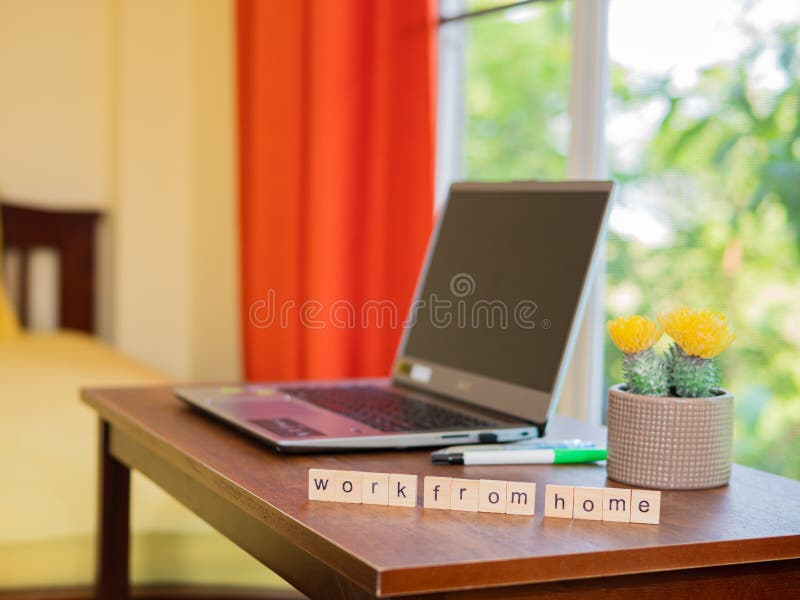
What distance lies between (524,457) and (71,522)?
3.07 feet

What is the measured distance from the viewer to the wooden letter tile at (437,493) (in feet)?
2.82

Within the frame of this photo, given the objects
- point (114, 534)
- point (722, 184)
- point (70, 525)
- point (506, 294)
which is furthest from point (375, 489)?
point (722, 184)

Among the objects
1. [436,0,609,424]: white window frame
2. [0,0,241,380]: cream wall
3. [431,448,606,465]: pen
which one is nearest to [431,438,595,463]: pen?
[431,448,606,465]: pen

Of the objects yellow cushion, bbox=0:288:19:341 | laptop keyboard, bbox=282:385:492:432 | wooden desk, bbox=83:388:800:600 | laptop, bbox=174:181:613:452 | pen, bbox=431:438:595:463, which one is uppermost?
laptop, bbox=174:181:613:452

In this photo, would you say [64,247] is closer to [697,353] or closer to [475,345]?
[475,345]

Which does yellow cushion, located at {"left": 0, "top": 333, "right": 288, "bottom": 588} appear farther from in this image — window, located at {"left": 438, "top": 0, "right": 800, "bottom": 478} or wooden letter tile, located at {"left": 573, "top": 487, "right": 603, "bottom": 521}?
wooden letter tile, located at {"left": 573, "top": 487, "right": 603, "bottom": 521}

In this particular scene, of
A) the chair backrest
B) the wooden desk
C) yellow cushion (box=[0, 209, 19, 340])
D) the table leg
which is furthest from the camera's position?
the chair backrest

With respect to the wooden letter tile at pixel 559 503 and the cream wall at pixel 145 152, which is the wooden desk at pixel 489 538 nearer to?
the wooden letter tile at pixel 559 503

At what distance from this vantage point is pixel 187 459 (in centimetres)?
104

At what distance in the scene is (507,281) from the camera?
4.34ft

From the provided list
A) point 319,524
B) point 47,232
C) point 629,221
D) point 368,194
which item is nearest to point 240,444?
point 319,524

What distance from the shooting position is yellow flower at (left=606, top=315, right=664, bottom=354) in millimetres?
1003

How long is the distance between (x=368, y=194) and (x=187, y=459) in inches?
58.8

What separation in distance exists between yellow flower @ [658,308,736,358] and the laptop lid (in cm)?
18
